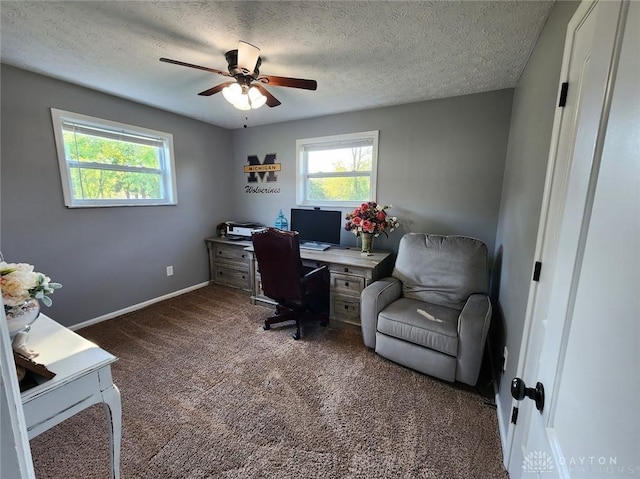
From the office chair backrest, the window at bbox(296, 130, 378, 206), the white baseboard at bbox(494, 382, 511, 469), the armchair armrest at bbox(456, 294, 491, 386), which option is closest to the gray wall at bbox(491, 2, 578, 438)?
the white baseboard at bbox(494, 382, 511, 469)

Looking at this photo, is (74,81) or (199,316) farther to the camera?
(199,316)

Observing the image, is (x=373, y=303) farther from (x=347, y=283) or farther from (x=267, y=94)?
(x=267, y=94)

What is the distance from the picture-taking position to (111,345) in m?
2.39

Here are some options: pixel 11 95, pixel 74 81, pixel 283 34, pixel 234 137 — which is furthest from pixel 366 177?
pixel 11 95

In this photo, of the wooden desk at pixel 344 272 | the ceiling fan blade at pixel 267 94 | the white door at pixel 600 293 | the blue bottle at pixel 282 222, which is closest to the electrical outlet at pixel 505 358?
the white door at pixel 600 293

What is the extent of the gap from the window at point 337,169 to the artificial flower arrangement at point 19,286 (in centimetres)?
285

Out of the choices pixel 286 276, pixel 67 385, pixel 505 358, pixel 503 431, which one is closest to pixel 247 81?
pixel 286 276

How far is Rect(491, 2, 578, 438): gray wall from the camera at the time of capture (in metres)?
1.28

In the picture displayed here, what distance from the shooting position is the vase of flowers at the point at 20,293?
920 mm

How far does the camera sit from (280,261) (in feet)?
7.86

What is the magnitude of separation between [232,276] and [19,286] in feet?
9.38

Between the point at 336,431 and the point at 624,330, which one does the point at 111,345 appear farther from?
the point at 624,330

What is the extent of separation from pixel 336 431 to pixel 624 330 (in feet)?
5.18

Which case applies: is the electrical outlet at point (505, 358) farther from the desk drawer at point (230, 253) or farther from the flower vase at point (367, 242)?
the desk drawer at point (230, 253)
